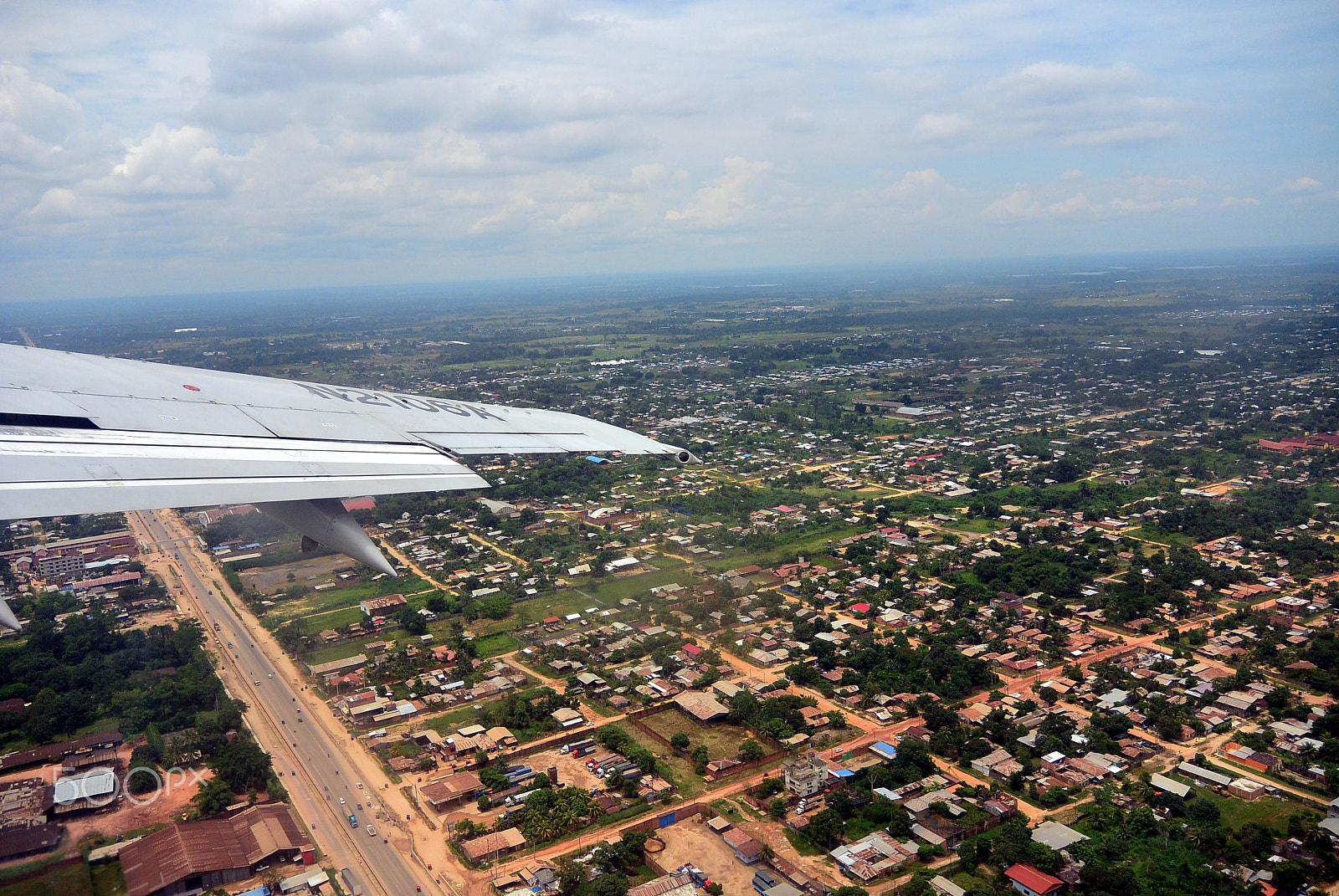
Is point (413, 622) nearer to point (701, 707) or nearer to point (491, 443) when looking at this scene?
point (701, 707)

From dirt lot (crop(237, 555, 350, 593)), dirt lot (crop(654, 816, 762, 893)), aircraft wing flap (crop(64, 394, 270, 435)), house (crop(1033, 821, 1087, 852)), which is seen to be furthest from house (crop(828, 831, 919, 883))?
dirt lot (crop(237, 555, 350, 593))

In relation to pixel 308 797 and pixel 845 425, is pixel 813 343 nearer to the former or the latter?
pixel 845 425

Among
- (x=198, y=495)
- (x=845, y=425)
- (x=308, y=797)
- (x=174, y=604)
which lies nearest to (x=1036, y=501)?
(x=845, y=425)

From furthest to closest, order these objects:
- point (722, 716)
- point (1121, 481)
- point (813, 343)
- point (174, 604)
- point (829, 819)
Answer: point (813, 343), point (1121, 481), point (174, 604), point (722, 716), point (829, 819)

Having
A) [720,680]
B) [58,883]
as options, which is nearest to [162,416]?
[58,883]

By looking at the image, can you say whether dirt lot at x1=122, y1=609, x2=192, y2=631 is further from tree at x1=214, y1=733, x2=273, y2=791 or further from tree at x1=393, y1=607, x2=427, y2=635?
tree at x1=214, y1=733, x2=273, y2=791

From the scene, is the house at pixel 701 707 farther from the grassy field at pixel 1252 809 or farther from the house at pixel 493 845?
the grassy field at pixel 1252 809
